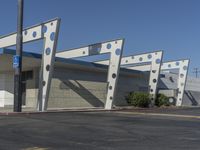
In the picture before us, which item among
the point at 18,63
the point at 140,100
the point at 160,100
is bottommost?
the point at 160,100

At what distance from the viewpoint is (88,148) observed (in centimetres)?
1000

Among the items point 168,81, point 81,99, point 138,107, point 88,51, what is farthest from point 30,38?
point 168,81

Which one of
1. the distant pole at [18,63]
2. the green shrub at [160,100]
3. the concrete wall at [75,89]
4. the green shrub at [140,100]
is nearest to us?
the distant pole at [18,63]

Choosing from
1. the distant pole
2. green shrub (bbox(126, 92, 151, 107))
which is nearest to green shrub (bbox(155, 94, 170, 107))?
green shrub (bbox(126, 92, 151, 107))

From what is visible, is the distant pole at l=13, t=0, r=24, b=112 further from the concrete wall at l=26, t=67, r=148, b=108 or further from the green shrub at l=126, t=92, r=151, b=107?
the green shrub at l=126, t=92, r=151, b=107

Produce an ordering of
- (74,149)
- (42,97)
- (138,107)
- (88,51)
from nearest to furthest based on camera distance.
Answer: (74,149) → (42,97) → (88,51) → (138,107)

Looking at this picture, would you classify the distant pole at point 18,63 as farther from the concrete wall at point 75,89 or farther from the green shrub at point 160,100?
the green shrub at point 160,100

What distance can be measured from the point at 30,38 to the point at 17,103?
5148 millimetres

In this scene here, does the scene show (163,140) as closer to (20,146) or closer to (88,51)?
(20,146)

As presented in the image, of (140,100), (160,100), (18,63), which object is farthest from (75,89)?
(18,63)

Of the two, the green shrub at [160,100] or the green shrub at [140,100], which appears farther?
the green shrub at [160,100]

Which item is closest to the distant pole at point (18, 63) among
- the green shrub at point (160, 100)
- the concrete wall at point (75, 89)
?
the concrete wall at point (75, 89)

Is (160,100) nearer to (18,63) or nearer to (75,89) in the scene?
(75,89)

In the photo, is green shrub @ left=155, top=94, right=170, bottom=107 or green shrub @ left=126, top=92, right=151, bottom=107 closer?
green shrub @ left=126, top=92, right=151, bottom=107
